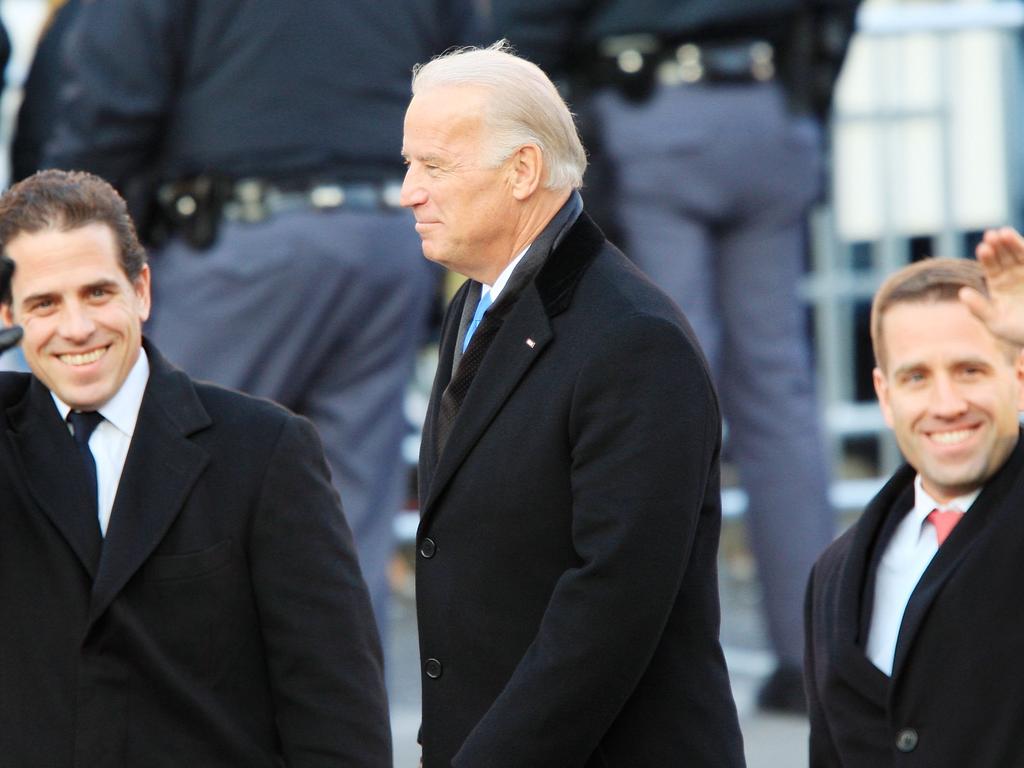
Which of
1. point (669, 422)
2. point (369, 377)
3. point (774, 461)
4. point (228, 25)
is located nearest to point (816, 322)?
point (774, 461)

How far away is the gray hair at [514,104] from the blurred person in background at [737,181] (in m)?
2.38

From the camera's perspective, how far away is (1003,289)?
9.49ft

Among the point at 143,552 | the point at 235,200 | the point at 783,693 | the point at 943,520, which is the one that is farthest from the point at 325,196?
the point at 943,520

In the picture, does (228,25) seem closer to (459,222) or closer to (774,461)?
(774,461)

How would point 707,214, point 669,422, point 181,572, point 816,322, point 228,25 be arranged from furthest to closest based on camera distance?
point 816,322
point 707,214
point 228,25
point 181,572
point 669,422

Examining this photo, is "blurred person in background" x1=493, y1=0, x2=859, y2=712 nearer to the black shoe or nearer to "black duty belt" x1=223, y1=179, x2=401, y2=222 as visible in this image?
the black shoe

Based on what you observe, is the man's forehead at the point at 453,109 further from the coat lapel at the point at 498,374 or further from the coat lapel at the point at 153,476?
the coat lapel at the point at 153,476

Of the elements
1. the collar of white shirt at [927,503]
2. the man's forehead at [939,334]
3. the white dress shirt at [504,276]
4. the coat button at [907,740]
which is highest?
the white dress shirt at [504,276]

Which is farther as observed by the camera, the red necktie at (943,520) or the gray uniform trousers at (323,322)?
the gray uniform trousers at (323,322)

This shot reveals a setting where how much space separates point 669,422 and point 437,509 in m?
0.40

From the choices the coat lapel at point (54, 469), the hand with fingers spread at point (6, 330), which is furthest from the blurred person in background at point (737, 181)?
the hand with fingers spread at point (6, 330)

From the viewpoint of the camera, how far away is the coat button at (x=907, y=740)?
3.12 m

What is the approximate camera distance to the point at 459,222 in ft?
10.1

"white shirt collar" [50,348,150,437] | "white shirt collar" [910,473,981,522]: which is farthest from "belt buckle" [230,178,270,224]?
"white shirt collar" [910,473,981,522]
